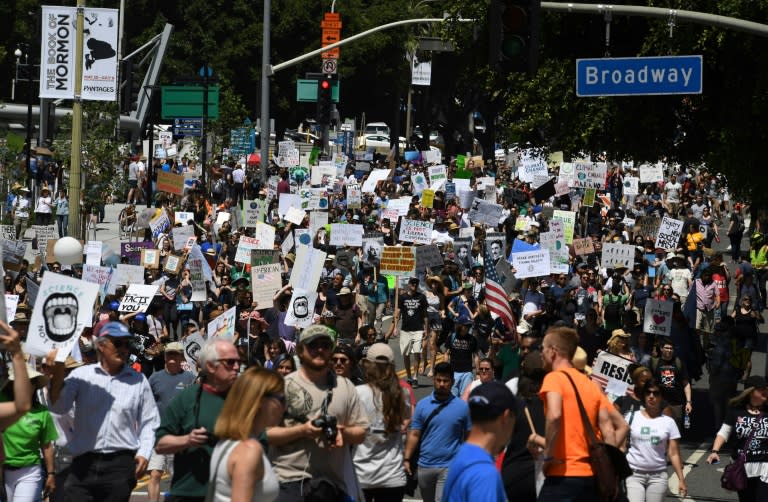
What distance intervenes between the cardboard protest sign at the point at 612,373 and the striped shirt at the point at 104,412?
6.02 meters

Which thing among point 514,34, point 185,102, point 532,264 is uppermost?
point 185,102

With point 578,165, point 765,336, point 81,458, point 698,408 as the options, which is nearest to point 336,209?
point 578,165

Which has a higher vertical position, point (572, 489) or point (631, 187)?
point (631, 187)

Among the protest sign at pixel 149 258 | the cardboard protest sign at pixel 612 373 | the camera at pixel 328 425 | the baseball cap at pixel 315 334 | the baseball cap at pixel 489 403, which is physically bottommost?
the cardboard protest sign at pixel 612 373

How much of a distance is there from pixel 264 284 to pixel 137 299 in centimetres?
165

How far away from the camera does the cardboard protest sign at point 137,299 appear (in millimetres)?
19203

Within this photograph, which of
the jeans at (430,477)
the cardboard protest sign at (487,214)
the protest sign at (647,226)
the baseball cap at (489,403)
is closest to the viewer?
the baseball cap at (489,403)

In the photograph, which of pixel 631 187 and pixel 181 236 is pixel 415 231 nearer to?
pixel 181 236

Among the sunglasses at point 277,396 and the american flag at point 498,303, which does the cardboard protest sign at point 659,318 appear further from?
the sunglasses at point 277,396

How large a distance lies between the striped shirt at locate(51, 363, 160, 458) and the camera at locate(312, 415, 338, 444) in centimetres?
143

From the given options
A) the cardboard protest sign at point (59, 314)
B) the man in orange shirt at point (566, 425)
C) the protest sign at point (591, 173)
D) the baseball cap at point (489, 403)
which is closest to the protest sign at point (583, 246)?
the protest sign at point (591, 173)

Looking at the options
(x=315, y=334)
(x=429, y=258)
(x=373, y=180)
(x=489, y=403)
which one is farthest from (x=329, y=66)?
(x=489, y=403)

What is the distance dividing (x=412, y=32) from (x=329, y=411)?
70.3 meters

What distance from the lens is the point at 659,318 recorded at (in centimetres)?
1852
